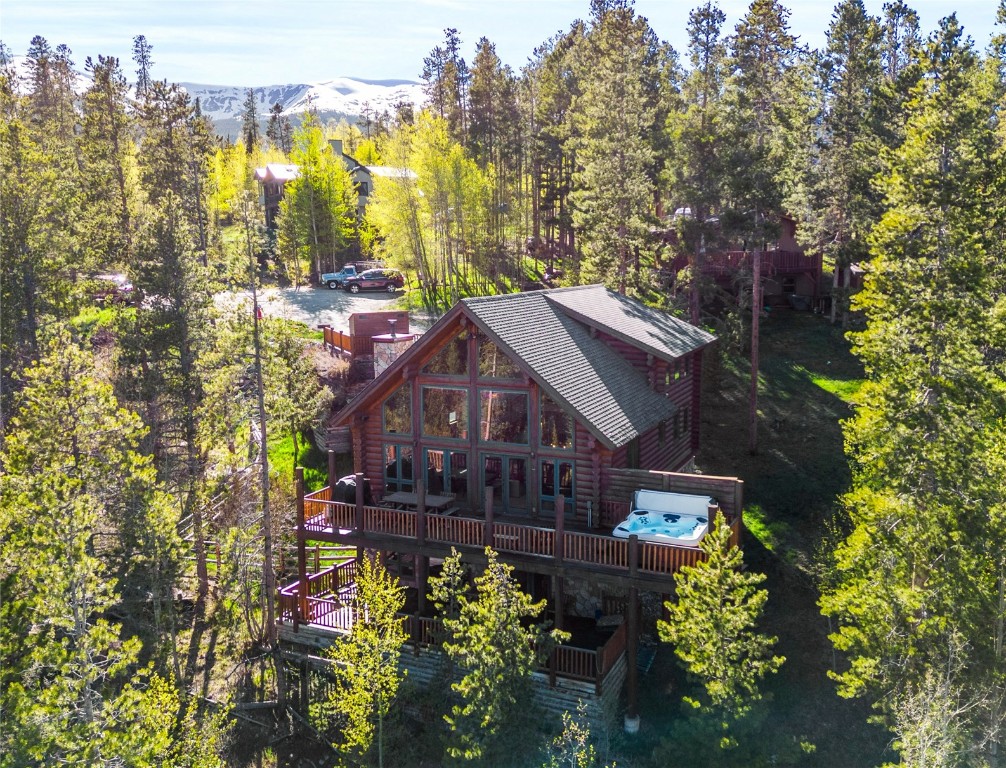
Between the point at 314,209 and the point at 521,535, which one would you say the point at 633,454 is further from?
the point at 314,209

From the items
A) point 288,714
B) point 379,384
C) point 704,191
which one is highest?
point 704,191

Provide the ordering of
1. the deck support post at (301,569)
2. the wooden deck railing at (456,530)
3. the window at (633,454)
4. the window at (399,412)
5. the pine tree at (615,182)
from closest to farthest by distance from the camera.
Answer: the wooden deck railing at (456,530), the window at (633,454), the deck support post at (301,569), the window at (399,412), the pine tree at (615,182)

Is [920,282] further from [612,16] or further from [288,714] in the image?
[612,16]

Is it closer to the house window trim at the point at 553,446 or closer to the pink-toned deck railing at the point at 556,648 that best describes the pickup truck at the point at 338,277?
the pink-toned deck railing at the point at 556,648

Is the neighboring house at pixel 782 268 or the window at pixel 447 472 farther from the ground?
the neighboring house at pixel 782 268

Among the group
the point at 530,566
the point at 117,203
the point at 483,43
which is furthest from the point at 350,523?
the point at 483,43

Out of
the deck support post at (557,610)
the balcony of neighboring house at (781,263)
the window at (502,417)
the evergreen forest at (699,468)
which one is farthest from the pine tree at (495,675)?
the balcony of neighboring house at (781,263)
